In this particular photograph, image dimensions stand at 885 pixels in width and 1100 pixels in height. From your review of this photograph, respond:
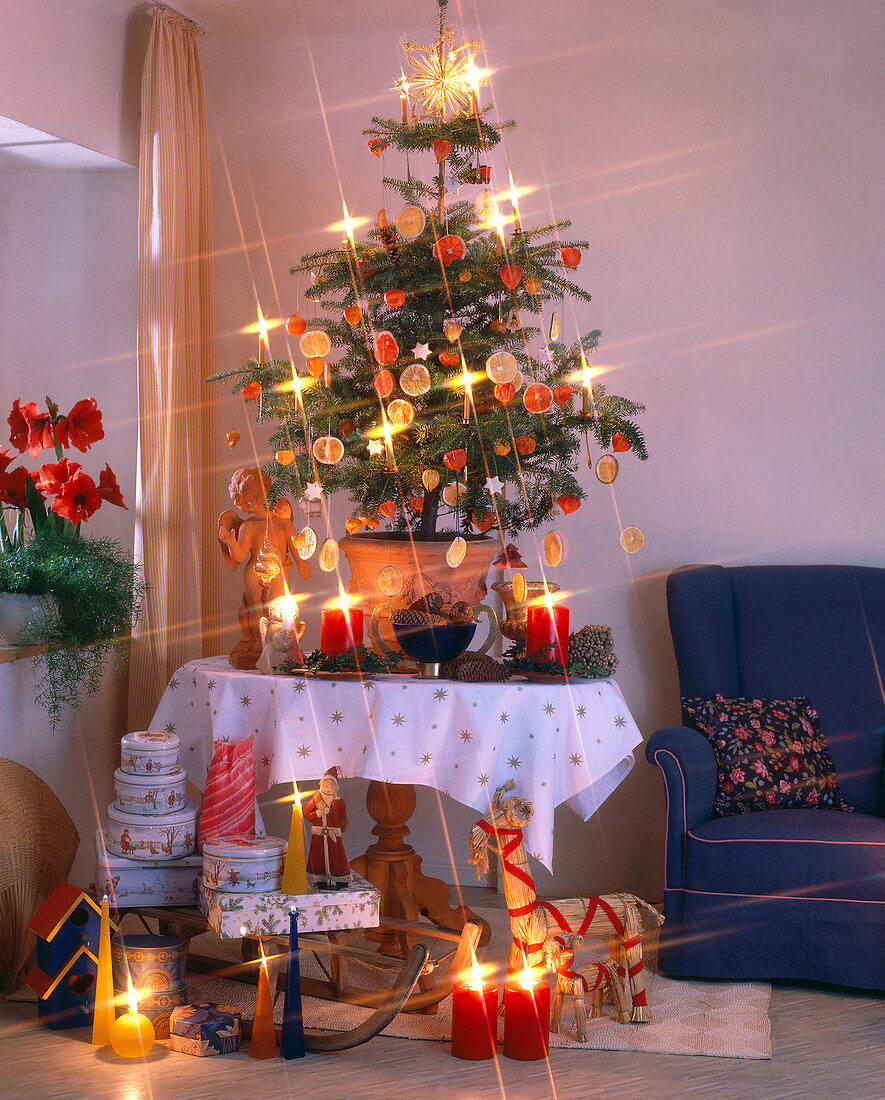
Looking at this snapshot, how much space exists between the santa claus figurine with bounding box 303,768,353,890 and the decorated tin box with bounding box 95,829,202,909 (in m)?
0.27

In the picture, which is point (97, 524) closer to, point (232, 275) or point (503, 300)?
point (232, 275)

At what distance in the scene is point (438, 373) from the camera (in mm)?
2463

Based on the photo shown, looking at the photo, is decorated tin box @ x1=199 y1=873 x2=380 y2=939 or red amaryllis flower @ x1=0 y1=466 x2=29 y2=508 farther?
red amaryllis flower @ x1=0 y1=466 x2=29 y2=508

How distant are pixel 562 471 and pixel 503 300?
43 cm

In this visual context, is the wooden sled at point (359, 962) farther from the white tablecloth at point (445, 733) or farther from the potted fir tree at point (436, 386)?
the potted fir tree at point (436, 386)

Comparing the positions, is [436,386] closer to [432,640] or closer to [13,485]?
[432,640]

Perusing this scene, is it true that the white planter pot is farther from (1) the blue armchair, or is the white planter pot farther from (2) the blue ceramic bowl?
(1) the blue armchair

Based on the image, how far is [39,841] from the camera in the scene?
255cm

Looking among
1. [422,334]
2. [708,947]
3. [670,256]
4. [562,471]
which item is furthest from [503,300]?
[708,947]

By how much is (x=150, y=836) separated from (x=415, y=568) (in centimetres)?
85

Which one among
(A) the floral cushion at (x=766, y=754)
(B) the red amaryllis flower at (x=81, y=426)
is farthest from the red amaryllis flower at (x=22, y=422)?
(A) the floral cushion at (x=766, y=754)

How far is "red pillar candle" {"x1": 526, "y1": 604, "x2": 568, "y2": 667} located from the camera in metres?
2.56

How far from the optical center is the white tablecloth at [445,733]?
2373 millimetres

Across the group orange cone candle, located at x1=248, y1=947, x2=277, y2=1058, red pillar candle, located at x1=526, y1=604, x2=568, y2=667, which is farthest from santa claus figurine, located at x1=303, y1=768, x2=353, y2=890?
red pillar candle, located at x1=526, y1=604, x2=568, y2=667
